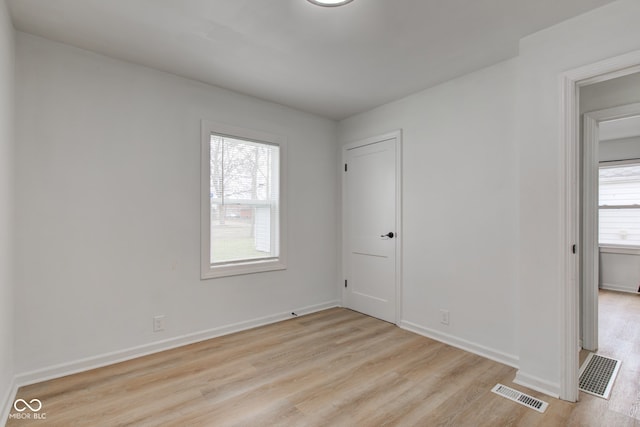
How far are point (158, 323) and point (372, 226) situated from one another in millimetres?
2524

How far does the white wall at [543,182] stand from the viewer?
212 cm

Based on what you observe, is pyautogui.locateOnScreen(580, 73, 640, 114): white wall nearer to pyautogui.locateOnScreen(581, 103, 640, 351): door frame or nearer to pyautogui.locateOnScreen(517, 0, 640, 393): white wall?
pyautogui.locateOnScreen(581, 103, 640, 351): door frame

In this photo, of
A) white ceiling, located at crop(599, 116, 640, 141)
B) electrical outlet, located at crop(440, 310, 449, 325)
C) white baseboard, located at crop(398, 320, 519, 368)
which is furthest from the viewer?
white ceiling, located at crop(599, 116, 640, 141)

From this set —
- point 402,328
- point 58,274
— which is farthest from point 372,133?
point 58,274

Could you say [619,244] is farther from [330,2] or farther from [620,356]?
[330,2]

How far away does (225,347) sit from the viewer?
2969mm

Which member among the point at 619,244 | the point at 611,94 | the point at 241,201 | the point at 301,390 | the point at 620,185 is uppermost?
the point at 611,94

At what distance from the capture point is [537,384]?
2252 millimetres

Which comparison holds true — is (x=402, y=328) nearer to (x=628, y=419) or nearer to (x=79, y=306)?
(x=628, y=419)

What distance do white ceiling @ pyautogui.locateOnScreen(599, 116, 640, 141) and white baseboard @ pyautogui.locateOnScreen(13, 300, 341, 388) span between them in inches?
200

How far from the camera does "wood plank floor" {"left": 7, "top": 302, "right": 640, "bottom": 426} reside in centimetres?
193

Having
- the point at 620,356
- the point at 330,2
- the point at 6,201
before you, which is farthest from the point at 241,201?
the point at 620,356

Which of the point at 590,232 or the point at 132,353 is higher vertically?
the point at 590,232

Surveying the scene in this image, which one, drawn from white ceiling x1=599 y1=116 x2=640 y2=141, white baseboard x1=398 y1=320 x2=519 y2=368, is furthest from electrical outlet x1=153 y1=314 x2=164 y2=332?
white ceiling x1=599 y1=116 x2=640 y2=141
